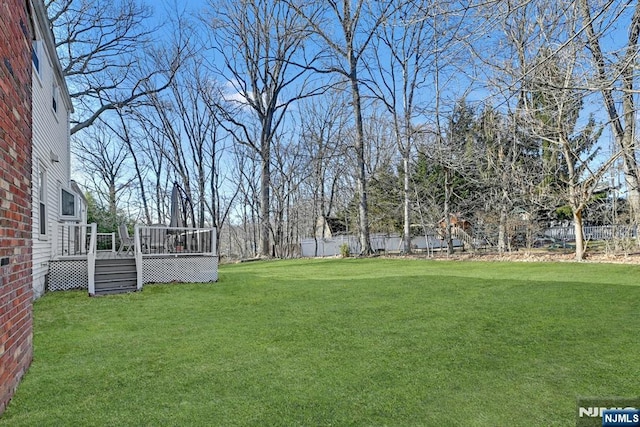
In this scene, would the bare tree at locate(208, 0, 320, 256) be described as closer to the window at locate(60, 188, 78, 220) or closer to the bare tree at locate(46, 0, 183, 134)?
the bare tree at locate(46, 0, 183, 134)

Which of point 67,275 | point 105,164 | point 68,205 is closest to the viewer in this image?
point 67,275

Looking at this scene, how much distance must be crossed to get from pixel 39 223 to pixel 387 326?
6837 millimetres

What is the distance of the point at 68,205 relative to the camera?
993 cm

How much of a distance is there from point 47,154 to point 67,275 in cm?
262

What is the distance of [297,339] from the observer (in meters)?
4.07

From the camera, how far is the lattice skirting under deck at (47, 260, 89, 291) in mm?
8242

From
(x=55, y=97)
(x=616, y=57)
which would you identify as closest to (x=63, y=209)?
(x=55, y=97)

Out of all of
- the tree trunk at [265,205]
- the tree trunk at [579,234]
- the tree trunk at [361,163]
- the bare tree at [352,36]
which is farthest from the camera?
the tree trunk at [265,205]

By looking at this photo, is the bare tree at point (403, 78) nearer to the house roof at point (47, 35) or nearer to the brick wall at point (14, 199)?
the house roof at point (47, 35)

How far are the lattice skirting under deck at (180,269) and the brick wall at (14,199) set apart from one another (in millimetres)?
5926

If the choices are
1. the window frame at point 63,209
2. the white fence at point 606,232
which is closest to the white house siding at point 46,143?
the window frame at point 63,209

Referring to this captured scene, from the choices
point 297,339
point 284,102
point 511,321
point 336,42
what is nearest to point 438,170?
point 336,42

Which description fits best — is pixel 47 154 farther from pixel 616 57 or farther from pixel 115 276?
pixel 616 57

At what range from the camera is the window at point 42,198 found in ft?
25.2
